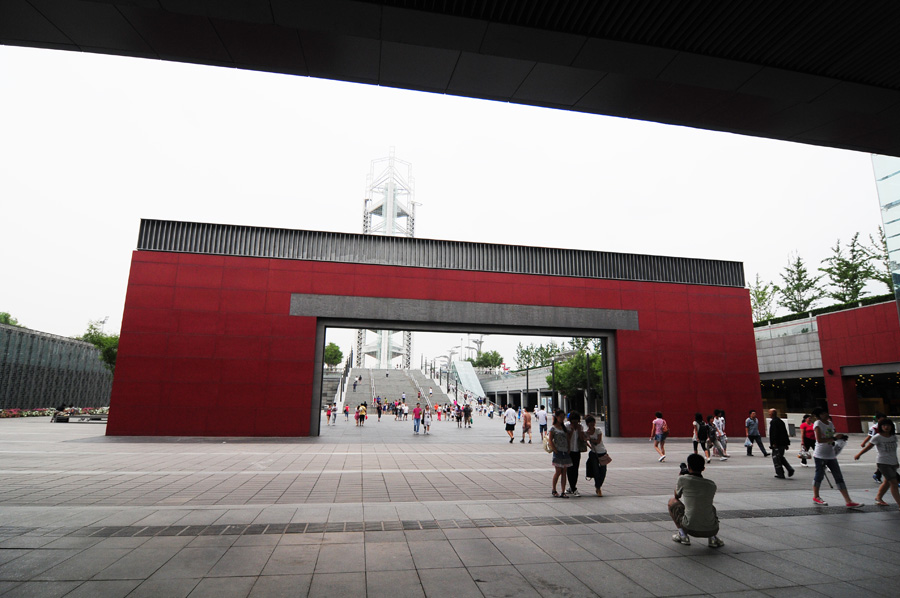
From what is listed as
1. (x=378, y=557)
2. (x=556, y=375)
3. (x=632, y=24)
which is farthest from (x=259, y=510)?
(x=556, y=375)

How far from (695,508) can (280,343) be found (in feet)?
63.2

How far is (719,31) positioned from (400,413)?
36498mm

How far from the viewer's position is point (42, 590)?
175 inches

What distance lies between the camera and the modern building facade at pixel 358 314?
21000 mm

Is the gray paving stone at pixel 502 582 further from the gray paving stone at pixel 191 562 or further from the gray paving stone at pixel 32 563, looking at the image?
the gray paving stone at pixel 32 563

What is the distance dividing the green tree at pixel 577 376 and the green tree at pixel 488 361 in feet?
222

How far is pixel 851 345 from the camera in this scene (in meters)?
30.5

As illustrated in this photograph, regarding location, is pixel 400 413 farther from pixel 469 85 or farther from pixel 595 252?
pixel 469 85

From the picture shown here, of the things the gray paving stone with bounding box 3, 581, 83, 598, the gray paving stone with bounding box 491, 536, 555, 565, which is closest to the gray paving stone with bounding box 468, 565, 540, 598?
the gray paving stone with bounding box 491, 536, 555, 565

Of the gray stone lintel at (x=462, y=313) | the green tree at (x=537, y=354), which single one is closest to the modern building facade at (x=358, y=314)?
the gray stone lintel at (x=462, y=313)

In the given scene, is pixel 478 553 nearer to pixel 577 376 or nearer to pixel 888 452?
pixel 888 452

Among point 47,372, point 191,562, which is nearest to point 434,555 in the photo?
point 191,562

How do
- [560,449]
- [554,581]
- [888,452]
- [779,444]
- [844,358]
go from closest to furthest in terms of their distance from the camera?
[554,581] → [888,452] → [560,449] → [779,444] → [844,358]

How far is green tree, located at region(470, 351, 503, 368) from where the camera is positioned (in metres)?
131
